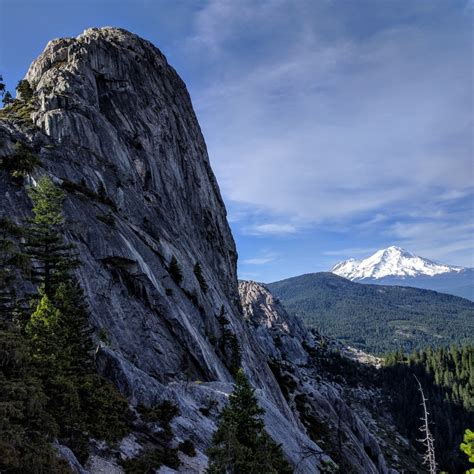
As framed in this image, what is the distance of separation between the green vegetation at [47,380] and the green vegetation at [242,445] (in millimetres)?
5861

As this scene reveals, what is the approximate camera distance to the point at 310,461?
33375 mm

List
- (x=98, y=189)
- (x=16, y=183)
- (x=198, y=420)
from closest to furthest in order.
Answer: (x=198, y=420)
(x=16, y=183)
(x=98, y=189)

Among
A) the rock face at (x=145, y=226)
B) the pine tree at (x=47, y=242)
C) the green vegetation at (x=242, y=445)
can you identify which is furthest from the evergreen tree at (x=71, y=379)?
the green vegetation at (x=242, y=445)

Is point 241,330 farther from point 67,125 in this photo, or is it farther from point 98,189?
point 67,125

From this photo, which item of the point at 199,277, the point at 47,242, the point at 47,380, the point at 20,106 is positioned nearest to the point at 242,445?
the point at 47,380

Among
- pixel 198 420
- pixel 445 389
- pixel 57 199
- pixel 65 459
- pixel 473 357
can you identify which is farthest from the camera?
pixel 473 357

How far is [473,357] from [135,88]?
198356mm

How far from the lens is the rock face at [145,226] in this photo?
3566cm

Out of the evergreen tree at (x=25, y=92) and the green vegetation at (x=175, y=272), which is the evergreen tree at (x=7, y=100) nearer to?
the evergreen tree at (x=25, y=92)

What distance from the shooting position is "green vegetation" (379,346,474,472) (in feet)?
445

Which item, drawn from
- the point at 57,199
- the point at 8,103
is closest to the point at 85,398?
the point at 57,199

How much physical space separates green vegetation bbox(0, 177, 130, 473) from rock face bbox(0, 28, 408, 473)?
2284 millimetres

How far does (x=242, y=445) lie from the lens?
20.7m

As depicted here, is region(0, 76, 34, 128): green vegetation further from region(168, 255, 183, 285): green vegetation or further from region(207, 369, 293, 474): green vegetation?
region(207, 369, 293, 474): green vegetation
